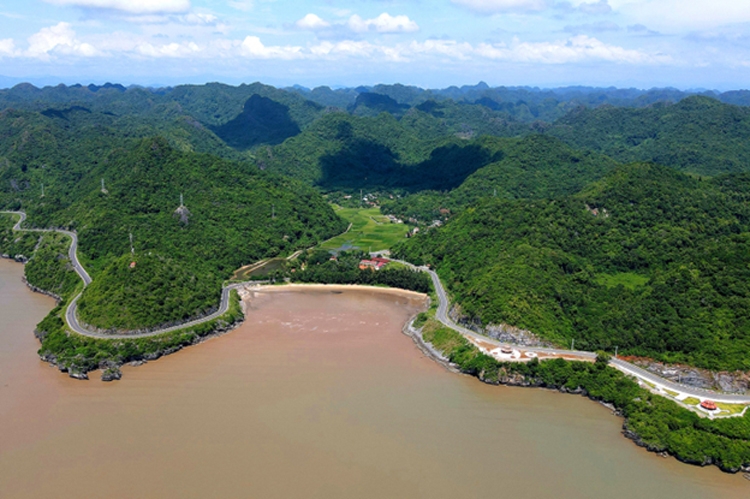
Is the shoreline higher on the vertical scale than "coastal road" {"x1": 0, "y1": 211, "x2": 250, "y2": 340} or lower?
lower

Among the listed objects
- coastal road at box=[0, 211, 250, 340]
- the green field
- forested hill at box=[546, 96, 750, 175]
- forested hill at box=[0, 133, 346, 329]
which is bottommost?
the green field

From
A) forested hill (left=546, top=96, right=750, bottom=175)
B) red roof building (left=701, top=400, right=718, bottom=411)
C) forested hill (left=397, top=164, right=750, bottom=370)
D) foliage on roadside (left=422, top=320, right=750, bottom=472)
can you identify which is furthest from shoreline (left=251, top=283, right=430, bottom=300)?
forested hill (left=546, top=96, right=750, bottom=175)

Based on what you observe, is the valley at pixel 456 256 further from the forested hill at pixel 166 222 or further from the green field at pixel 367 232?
the green field at pixel 367 232

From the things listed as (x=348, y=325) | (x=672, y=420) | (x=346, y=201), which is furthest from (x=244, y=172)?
(x=672, y=420)

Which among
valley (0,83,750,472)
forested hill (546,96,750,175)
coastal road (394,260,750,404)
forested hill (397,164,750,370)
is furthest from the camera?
forested hill (546,96,750,175)

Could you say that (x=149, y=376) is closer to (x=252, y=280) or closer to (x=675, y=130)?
(x=252, y=280)

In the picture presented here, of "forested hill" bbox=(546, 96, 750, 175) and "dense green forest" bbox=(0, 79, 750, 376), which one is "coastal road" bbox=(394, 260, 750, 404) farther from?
"forested hill" bbox=(546, 96, 750, 175)
